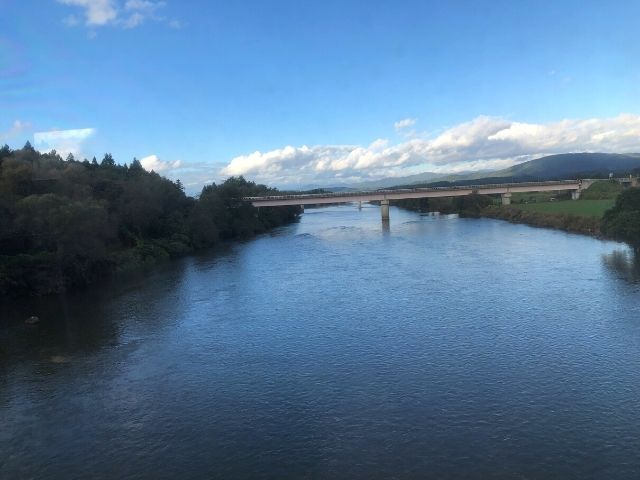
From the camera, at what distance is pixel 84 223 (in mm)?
33344

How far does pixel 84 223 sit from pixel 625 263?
33809 mm

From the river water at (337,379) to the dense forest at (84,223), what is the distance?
398cm

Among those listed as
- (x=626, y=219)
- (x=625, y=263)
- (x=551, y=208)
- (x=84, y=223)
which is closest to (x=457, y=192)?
(x=551, y=208)

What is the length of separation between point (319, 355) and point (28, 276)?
76.7 ft

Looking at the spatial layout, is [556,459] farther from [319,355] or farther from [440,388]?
[319,355]

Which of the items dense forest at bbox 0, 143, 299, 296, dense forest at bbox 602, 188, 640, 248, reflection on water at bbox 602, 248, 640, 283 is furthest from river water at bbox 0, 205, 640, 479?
dense forest at bbox 602, 188, 640, 248

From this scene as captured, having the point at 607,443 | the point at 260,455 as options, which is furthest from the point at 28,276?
the point at 607,443

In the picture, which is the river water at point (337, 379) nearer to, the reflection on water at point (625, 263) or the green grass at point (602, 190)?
the reflection on water at point (625, 263)

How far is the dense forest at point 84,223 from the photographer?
32.9 m

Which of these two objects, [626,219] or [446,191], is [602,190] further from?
[626,219]

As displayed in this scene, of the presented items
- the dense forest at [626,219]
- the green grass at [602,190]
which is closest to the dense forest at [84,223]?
the dense forest at [626,219]

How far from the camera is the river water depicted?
38.0 ft

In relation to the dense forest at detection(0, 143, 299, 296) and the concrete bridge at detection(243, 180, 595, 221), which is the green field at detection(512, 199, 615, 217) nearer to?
the concrete bridge at detection(243, 180, 595, 221)

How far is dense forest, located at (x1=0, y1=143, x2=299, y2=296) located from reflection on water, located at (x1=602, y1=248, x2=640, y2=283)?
32.1 meters
